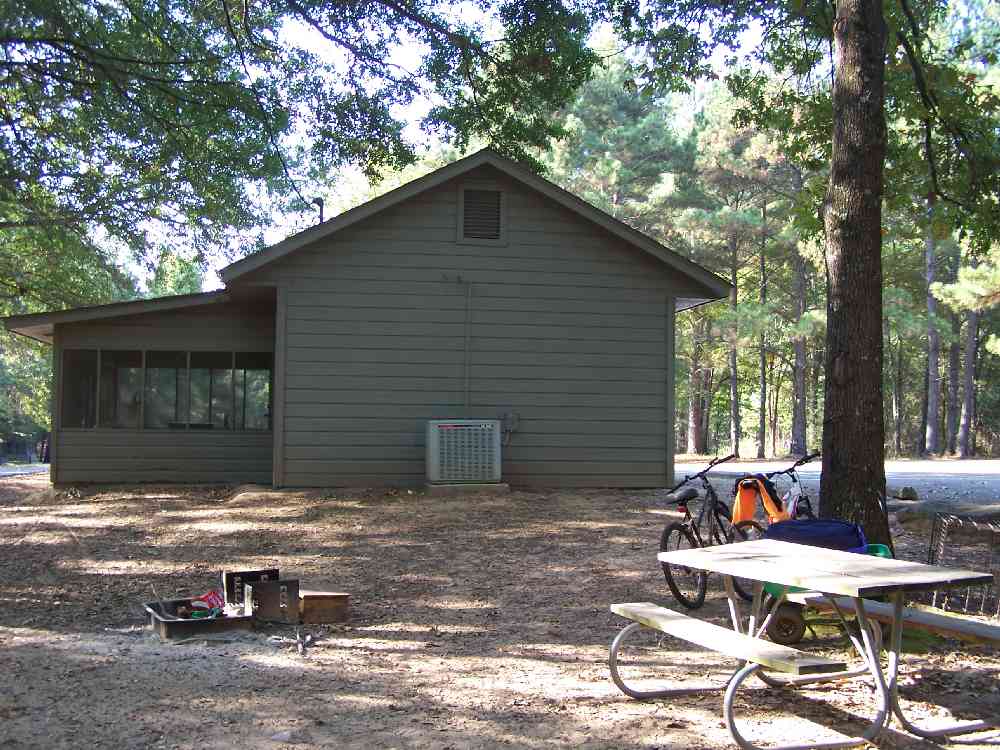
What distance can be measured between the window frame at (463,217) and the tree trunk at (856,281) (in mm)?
7150

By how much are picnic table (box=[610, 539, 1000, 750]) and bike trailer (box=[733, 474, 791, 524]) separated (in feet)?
5.85

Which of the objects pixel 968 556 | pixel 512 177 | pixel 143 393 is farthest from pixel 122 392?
pixel 968 556

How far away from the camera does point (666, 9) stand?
1251 centimetres

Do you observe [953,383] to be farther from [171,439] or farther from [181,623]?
[181,623]

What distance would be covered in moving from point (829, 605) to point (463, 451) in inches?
309

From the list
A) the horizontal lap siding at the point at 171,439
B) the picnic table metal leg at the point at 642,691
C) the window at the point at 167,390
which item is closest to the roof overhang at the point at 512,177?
the horizontal lap siding at the point at 171,439

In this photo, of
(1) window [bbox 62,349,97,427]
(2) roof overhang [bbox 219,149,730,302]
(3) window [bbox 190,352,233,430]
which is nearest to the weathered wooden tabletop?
(2) roof overhang [bbox 219,149,730,302]

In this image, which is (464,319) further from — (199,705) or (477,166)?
(199,705)

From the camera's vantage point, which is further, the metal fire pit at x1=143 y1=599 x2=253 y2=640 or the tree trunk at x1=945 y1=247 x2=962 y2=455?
the tree trunk at x1=945 y1=247 x2=962 y2=455

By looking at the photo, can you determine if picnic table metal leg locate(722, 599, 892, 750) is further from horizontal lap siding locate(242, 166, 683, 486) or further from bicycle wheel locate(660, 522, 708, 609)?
horizontal lap siding locate(242, 166, 683, 486)

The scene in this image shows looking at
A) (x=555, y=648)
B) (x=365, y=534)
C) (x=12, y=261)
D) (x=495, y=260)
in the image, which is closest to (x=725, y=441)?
(x=12, y=261)

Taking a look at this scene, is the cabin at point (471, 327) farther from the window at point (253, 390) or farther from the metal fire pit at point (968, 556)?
the metal fire pit at point (968, 556)

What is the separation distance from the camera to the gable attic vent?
42.9 ft

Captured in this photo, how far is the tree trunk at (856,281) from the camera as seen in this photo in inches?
235
